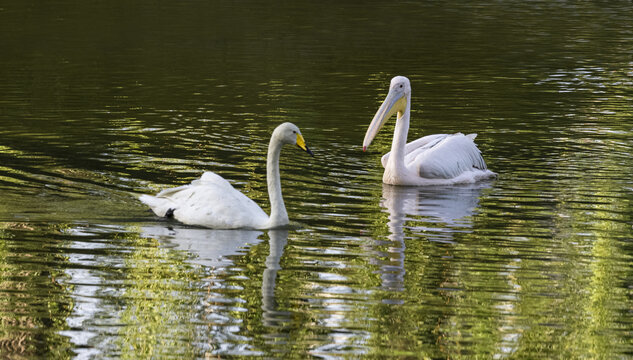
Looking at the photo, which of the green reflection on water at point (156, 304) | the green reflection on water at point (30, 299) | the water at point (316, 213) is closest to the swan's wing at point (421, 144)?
the water at point (316, 213)

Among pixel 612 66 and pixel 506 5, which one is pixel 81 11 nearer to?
pixel 506 5

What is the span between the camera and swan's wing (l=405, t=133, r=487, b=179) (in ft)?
41.4

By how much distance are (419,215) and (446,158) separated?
1.78 metres

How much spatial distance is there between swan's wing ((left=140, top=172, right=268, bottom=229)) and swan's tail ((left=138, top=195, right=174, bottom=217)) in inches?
1.7

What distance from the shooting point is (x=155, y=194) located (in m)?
11.4

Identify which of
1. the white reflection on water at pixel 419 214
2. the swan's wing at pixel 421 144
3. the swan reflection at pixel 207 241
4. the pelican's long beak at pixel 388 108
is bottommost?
the white reflection on water at pixel 419 214

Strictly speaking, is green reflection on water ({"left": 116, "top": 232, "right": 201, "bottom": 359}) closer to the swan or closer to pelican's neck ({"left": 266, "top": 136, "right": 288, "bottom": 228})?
pelican's neck ({"left": 266, "top": 136, "right": 288, "bottom": 228})

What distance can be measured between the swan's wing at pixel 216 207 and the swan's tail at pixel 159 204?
0.14 ft

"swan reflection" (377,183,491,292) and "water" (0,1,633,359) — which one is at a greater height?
"water" (0,1,633,359)

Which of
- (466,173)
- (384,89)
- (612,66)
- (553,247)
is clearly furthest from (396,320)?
(612,66)

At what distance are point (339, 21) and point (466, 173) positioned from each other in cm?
2037

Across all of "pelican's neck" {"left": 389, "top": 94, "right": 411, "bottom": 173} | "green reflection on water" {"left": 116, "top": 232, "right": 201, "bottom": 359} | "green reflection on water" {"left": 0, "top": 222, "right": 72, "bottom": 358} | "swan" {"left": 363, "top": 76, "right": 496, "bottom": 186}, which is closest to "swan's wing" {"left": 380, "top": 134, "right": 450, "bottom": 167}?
"swan" {"left": 363, "top": 76, "right": 496, "bottom": 186}

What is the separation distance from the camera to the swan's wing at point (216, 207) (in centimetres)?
991

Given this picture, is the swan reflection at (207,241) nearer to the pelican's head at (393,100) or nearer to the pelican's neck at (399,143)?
the pelican's neck at (399,143)
